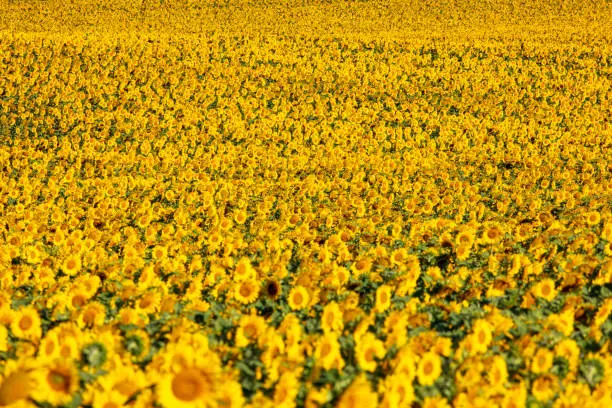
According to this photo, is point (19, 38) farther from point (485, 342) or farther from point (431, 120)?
point (485, 342)

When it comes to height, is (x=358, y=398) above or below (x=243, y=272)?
below

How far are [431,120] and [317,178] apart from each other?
6893 mm

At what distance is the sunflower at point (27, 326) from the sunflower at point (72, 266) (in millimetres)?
2615

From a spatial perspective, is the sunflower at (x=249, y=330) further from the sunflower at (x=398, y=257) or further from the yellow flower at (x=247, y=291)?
the sunflower at (x=398, y=257)

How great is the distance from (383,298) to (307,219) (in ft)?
15.0

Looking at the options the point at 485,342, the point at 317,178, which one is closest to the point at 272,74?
the point at 317,178

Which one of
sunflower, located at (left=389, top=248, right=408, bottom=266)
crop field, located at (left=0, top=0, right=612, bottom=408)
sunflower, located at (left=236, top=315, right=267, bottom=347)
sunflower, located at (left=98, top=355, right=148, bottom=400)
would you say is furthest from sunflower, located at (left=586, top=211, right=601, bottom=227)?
sunflower, located at (left=98, top=355, right=148, bottom=400)

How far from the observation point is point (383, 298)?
5.15m

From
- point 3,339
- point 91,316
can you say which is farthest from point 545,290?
point 3,339

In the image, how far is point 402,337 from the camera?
4.05 meters

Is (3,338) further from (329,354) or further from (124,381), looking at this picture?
(329,354)

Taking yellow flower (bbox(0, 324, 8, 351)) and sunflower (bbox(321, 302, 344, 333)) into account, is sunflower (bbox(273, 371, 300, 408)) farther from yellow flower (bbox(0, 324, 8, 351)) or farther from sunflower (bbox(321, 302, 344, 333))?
yellow flower (bbox(0, 324, 8, 351))

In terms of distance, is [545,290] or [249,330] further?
[545,290]

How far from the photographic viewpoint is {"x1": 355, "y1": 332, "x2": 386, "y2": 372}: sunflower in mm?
3736
